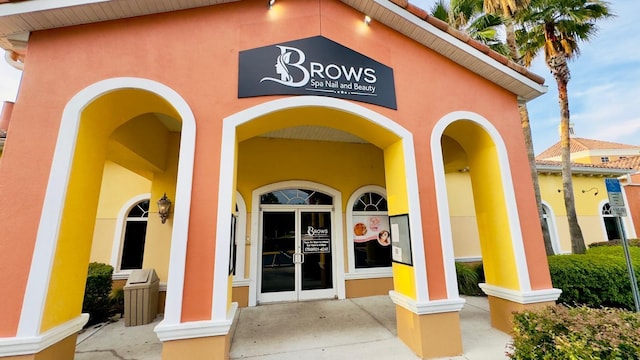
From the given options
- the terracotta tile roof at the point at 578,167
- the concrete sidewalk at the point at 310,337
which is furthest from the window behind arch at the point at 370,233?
the terracotta tile roof at the point at 578,167

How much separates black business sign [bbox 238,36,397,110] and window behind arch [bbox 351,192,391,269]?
3.81m

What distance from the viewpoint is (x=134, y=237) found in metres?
7.19

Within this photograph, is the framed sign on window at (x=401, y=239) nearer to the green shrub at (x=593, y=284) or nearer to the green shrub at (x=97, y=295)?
the green shrub at (x=593, y=284)

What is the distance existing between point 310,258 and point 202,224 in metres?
4.20

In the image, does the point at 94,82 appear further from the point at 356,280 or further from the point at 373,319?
the point at 356,280

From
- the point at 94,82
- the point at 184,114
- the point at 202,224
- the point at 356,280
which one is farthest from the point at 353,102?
the point at 356,280

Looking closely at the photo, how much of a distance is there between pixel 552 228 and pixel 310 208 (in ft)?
34.0

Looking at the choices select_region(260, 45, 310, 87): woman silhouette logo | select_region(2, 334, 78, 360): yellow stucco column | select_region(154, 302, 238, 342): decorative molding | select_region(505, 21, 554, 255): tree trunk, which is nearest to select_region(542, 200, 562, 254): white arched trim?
select_region(505, 21, 554, 255): tree trunk

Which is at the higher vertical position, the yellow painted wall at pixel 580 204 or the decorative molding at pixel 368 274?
the yellow painted wall at pixel 580 204

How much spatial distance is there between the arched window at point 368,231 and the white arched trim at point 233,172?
10.9ft

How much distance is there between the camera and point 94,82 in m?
3.60

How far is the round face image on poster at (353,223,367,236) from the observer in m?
7.51

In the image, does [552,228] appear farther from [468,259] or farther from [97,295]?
[97,295]

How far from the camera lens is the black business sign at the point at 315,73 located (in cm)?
411
